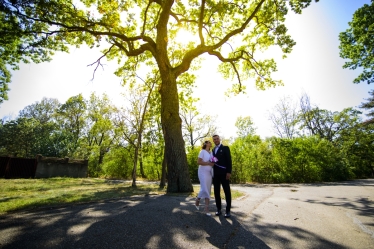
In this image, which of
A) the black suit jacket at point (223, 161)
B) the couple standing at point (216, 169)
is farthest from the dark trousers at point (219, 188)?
the black suit jacket at point (223, 161)

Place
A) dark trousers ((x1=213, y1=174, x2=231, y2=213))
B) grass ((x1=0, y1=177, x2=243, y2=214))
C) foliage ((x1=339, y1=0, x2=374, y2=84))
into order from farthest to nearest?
foliage ((x1=339, y1=0, x2=374, y2=84)) → grass ((x1=0, y1=177, x2=243, y2=214)) → dark trousers ((x1=213, y1=174, x2=231, y2=213))

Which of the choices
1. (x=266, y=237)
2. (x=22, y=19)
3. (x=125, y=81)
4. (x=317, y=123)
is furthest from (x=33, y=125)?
(x=317, y=123)

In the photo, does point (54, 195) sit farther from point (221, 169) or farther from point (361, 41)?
point (361, 41)

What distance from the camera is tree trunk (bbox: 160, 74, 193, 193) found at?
8703mm

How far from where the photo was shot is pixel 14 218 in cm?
409

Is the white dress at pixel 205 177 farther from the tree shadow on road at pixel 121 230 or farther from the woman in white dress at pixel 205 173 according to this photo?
the tree shadow on road at pixel 121 230

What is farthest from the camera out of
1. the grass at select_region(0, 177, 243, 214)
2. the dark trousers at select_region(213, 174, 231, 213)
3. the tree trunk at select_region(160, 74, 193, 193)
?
the tree trunk at select_region(160, 74, 193, 193)

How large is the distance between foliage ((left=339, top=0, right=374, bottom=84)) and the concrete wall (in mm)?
31203

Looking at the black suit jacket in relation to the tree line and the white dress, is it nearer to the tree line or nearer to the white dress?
the white dress

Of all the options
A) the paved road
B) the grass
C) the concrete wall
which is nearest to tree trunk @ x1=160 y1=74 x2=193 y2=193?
the grass

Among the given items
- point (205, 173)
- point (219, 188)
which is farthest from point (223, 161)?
point (219, 188)

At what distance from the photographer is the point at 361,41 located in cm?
1292

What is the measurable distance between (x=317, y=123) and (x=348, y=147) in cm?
1776

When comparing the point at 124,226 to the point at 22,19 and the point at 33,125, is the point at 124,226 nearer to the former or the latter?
the point at 22,19
